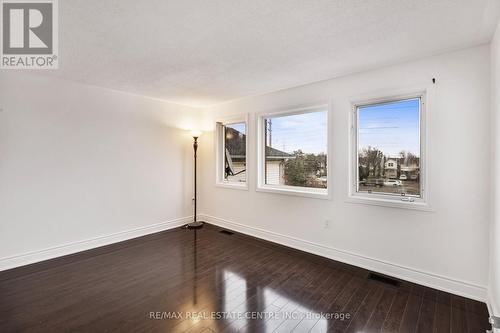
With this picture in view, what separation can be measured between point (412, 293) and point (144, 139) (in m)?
4.46

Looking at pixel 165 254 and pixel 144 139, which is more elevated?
pixel 144 139

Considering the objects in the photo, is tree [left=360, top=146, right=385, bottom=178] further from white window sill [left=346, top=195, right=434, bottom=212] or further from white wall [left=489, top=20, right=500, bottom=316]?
white wall [left=489, top=20, right=500, bottom=316]

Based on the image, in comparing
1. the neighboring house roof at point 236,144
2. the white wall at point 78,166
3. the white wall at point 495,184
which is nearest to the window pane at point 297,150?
the neighboring house roof at point 236,144

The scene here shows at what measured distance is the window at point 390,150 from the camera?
2844mm

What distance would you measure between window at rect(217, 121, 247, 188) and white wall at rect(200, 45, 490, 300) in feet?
4.57

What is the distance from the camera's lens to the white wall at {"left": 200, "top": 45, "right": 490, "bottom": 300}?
7.86ft

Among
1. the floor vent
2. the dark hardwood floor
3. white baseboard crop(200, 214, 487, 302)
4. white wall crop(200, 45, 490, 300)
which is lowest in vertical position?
the dark hardwood floor

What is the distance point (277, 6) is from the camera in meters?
1.82

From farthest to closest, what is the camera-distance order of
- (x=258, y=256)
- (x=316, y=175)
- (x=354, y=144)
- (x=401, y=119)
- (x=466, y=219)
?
1. (x=316, y=175)
2. (x=258, y=256)
3. (x=354, y=144)
4. (x=401, y=119)
5. (x=466, y=219)

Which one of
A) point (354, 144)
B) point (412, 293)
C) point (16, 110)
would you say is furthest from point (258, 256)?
point (16, 110)

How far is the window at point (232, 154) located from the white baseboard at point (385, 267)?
1127mm

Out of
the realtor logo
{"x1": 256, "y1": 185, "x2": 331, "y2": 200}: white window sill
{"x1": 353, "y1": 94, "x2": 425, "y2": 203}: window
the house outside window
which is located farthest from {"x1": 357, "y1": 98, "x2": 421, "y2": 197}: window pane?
the realtor logo

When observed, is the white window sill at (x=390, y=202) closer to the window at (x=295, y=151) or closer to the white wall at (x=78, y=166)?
the window at (x=295, y=151)

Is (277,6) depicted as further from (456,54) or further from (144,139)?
(144,139)
